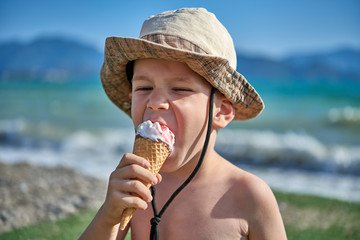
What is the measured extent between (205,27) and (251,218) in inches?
42.6

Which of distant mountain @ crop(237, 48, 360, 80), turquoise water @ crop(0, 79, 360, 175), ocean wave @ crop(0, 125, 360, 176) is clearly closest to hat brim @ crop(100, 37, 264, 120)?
ocean wave @ crop(0, 125, 360, 176)

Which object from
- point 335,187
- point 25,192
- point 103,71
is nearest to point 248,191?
point 103,71

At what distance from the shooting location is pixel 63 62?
8250 centimetres

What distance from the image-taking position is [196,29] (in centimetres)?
212

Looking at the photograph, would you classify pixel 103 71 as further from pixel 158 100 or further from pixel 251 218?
pixel 251 218

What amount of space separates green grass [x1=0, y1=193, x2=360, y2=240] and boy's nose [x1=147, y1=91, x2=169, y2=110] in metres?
2.08

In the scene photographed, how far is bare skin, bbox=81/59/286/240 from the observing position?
200 centimetres

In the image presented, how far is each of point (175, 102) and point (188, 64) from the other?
8.3 inches

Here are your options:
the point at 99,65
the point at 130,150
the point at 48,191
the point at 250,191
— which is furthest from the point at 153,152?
the point at 99,65

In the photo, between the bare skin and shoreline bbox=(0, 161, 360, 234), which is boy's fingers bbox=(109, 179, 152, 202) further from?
shoreline bbox=(0, 161, 360, 234)

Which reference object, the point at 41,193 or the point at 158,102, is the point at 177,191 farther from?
the point at 41,193

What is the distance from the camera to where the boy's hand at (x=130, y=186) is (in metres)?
1.76

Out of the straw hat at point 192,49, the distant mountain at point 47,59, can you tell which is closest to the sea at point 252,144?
the straw hat at point 192,49

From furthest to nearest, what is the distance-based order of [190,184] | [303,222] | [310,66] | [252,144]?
[310,66]
[252,144]
[303,222]
[190,184]
